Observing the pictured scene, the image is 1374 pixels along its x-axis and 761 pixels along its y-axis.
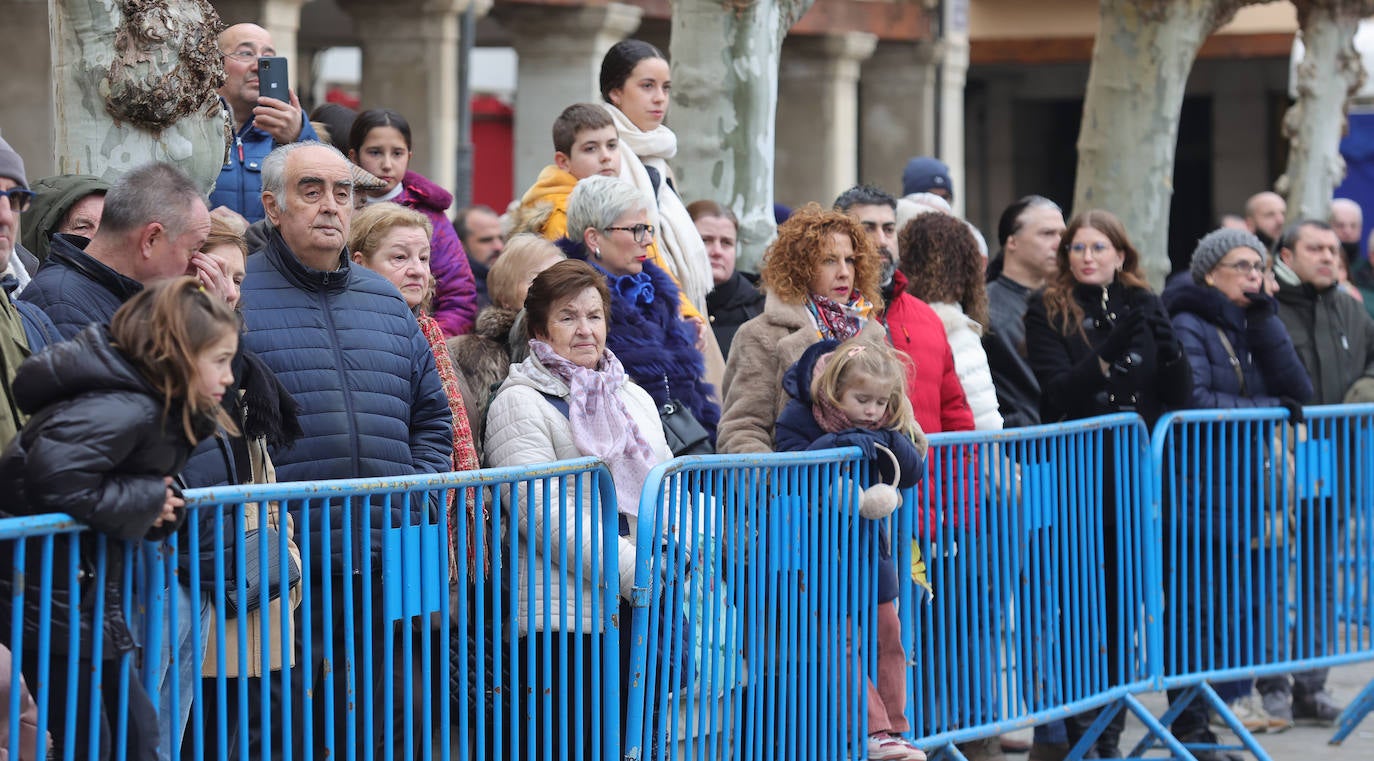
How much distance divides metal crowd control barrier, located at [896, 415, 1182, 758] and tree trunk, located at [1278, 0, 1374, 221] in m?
9.90

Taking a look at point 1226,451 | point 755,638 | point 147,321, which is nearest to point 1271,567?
point 1226,451

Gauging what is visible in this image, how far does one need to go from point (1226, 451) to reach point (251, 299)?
3.97 m

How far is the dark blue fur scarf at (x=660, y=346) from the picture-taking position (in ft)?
19.9

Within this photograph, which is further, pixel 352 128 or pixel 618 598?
pixel 352 128

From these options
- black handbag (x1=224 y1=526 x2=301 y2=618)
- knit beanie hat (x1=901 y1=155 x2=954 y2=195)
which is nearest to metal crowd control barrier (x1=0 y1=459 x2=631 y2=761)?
black handbag (x1=224 y1=526 x2=301 y2=618)

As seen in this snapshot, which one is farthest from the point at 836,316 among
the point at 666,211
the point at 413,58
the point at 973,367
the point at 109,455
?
the point at 413,58

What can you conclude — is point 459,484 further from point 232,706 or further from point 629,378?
point 629,378

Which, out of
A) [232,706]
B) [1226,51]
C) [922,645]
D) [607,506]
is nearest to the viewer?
[232,706]

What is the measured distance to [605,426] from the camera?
5484mm

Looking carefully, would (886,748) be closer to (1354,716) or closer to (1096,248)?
(1096,248)

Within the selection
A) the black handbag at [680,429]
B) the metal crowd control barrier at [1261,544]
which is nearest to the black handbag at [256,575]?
the black handbag at [680,429]

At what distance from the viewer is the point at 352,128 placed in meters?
7.06

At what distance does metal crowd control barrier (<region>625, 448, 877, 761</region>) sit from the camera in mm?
5242

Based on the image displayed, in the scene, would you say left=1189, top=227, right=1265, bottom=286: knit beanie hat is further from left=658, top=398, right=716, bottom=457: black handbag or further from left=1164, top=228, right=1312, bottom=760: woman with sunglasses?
left=658, top=398, right=716, bottom=457: black handbag
